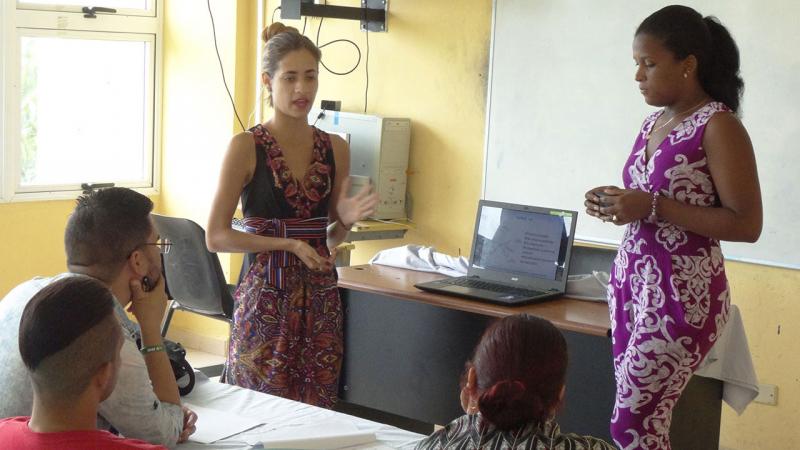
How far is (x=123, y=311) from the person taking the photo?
1.95 meters

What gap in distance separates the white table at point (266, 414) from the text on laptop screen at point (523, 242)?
4.33 ft

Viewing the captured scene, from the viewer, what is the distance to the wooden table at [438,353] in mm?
3020

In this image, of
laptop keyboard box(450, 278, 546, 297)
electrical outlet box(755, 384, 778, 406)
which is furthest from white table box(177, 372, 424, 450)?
electrical outlet box(755, 384, 778, 406)

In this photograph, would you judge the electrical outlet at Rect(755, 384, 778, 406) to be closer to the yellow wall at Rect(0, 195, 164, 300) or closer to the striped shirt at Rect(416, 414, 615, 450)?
the striped shirt at Rect(416, 414, 615, 450)

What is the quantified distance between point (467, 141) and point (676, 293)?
2.59 m

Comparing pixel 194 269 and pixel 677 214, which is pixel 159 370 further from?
pixel 194 269

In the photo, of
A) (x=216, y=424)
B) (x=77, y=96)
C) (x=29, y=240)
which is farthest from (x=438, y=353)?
(x=77, y=96)

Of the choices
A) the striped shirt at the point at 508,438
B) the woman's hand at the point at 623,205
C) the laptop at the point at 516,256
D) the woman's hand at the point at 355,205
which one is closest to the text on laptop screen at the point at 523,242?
the laptop at the point at 516,256

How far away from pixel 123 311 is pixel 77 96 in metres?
3.66

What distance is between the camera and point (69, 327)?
1.57 meters

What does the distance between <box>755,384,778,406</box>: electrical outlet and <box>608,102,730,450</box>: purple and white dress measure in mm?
1821

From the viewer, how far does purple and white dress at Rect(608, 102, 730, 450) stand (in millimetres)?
2375

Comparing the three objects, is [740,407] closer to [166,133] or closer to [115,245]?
[115,245]

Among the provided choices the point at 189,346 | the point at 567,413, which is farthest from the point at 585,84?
the point at 189,346
